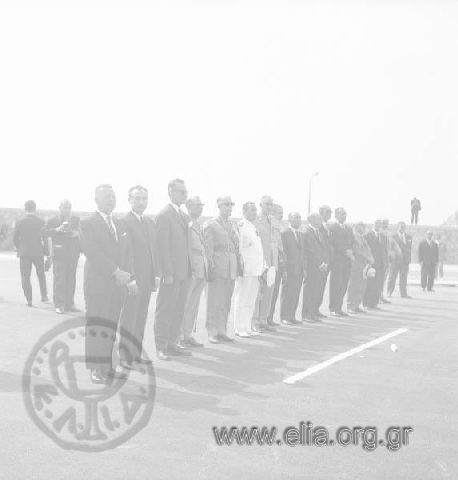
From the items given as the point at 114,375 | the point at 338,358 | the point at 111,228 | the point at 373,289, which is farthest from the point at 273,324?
the point at 111,228

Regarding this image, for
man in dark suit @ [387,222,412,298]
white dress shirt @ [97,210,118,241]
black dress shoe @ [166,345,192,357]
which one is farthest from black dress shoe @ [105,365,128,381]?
man in dark suit @ [387,222,412,298]

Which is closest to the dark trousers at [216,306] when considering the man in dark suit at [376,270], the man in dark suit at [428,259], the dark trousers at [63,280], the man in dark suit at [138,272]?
the man in dark suit at [138,272]

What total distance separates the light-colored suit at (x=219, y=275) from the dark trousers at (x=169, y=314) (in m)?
1.52

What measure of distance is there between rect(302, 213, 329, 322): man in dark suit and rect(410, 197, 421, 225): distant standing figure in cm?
3423

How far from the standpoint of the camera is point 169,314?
10.3 m

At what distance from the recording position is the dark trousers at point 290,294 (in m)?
14.7

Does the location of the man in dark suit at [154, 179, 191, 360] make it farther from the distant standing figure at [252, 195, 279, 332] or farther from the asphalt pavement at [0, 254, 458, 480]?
the distant standing figure at [252, 195, 279, 332]

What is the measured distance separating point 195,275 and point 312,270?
4.89 metres

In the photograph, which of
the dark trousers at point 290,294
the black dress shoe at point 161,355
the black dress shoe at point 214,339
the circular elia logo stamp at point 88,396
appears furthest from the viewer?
the dark trousers at point 290,294

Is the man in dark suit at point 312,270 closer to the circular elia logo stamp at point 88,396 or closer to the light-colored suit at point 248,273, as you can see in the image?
the light-colored suit at point 248,273

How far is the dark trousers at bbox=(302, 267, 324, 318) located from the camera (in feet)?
50.7

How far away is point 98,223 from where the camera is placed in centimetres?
853

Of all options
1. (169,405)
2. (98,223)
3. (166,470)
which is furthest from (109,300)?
(166,470)

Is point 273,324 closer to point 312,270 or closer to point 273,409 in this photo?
point 312,270
